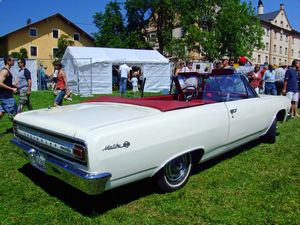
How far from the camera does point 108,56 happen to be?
786 inches

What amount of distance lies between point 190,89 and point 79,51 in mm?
15099

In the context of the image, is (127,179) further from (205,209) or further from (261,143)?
(261,143)

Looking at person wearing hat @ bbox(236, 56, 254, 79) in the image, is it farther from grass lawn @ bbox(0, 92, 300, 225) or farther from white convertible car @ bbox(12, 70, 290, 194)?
grass lawn @ bbox(0, 92, 300, 225)

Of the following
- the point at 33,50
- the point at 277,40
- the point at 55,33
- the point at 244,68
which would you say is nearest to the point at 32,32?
the point at 33,50

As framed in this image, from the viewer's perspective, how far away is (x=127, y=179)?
122 inches

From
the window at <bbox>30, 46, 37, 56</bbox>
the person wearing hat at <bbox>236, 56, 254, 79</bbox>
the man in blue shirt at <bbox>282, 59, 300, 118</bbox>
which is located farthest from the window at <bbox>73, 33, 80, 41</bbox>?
the man in blue shirt at <bbox>282, 59, 300, 118</bbox>

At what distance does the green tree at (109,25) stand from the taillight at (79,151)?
42880 mm

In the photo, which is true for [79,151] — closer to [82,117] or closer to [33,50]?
[82,117]

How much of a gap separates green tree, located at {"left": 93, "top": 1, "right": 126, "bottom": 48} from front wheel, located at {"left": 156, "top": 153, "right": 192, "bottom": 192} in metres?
42.2

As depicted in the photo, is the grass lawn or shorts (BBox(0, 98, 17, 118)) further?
shorts (BBox(0, 98, 17, 118))

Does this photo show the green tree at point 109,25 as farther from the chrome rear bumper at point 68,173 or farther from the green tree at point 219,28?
the chrome rear bumper at point 68,173

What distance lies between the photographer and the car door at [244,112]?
4.39 metres

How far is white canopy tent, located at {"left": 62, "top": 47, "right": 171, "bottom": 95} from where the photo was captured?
1856 centimetres

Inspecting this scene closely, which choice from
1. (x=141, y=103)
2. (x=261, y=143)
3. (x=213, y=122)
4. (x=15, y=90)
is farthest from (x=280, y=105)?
(x=15, y=90)
